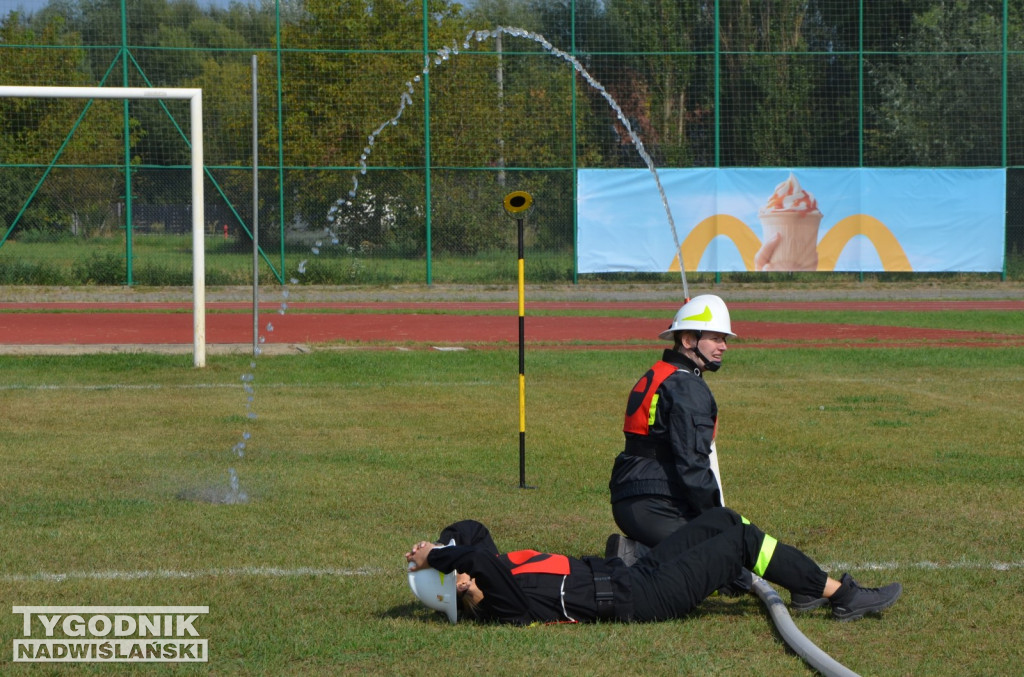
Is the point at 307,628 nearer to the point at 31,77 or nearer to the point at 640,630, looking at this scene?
the point at 640,630

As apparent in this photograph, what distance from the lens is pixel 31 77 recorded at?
99.3 ft

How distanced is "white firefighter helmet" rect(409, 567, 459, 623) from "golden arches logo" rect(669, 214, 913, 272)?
25.7 metres

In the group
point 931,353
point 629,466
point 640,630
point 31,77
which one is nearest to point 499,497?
point 629,466

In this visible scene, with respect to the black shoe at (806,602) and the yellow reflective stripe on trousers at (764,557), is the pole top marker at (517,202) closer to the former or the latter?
the yellow reflective stripe on trousers at (764,557)

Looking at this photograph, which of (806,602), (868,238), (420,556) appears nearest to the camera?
(420,556)

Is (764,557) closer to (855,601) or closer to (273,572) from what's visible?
(855,601)

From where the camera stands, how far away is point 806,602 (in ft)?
19.8

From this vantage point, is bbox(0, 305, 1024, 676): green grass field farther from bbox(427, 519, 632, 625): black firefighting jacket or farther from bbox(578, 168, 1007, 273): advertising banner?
bbox(578, 168, 1007, 273): advertising banner

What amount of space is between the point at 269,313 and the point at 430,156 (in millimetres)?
8422

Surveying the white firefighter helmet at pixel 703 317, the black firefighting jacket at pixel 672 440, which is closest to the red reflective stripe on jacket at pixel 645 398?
the black firefighting jacket at pixel 672 440

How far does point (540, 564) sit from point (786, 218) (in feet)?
87.2

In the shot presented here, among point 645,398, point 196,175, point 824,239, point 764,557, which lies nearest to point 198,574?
point 645,398

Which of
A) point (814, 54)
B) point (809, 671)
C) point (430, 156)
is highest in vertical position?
point (814, 54)

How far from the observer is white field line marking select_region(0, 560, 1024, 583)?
6.52 m
